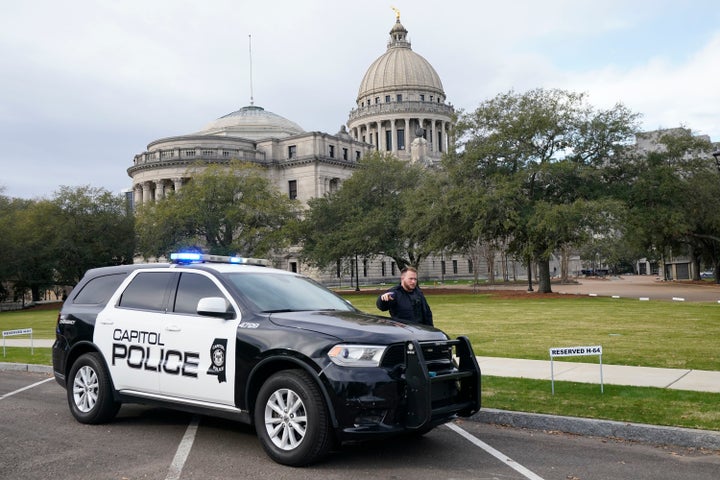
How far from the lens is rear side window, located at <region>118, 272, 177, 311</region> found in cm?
834

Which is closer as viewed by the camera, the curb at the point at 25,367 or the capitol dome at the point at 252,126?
the curb at the point at 25,367

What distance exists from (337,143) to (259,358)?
8927cm

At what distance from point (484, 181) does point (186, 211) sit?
25819mm

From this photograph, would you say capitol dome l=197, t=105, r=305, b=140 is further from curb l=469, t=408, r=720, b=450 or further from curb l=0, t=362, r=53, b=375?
curb l=469, t=408, r=720, b=450

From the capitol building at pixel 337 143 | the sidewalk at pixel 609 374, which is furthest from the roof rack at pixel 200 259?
the capitol building at pixel 337 143

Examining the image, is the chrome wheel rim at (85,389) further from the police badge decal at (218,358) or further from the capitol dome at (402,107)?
the capitol dome at (402,107)

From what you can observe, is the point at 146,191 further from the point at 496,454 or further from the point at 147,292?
the point at 496,454

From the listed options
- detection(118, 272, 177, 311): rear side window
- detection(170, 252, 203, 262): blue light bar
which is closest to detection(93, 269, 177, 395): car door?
detection(118, 272, 177, 311): rear side window

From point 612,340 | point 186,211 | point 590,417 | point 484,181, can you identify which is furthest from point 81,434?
point 186,211

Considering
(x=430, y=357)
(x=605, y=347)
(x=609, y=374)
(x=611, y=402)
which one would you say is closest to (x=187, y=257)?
(x=430, y=357)

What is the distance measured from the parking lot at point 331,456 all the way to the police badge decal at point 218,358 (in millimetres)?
829

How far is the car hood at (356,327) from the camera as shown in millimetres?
6578

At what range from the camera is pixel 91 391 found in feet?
28.5

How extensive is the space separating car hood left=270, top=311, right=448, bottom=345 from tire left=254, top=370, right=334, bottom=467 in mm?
513
